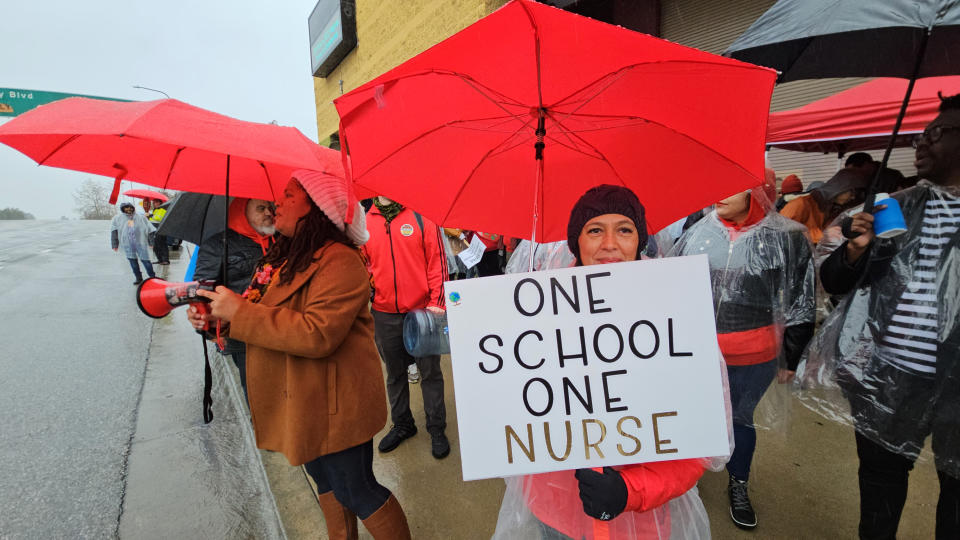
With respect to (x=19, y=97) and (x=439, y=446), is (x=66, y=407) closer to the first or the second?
(x=439, y=446)

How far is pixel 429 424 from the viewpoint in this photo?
296 centimetres

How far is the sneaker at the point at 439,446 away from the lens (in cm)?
284

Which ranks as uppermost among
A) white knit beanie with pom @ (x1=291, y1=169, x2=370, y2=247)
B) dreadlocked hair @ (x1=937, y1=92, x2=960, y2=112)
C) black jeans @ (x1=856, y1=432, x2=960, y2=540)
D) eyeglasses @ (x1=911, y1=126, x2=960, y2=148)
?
dreadlocked hair @ (x1=937, y1=92, x2=960, y2=112)

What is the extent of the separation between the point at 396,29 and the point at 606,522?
40.3 ft

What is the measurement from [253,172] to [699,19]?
6073 mm

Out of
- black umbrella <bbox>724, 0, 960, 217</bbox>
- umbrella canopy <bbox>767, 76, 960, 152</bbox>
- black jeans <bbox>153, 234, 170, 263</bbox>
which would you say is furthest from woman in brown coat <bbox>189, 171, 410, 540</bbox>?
black jeans <bbox>153, 234, 170, 263</bbox>

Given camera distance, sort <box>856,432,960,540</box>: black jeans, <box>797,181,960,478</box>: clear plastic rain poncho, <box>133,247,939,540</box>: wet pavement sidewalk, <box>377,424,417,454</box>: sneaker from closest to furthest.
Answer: <box>797,181,960,478</box>: clear plastic rain poncho < <box>856,432,960,540</box>: black jeans < <box>133,247,939,540</box>: wet pavement sidewalk < <box>377,424,417,454</box>: sneaker

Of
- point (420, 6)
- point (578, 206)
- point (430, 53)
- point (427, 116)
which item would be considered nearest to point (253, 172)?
point (427, 116)

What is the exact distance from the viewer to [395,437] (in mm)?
2971

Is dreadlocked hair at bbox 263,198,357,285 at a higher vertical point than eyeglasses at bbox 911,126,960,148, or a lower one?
lower

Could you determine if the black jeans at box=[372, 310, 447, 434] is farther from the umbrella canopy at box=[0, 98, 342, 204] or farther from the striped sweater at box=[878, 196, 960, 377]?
the striped sweater at box=[878, 196, 960, 377]

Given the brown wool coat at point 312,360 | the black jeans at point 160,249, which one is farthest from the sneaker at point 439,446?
the black jeans at point 160,249

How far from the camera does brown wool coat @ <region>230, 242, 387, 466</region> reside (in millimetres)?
1512

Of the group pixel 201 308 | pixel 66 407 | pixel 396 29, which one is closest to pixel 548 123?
pixel 201 308
